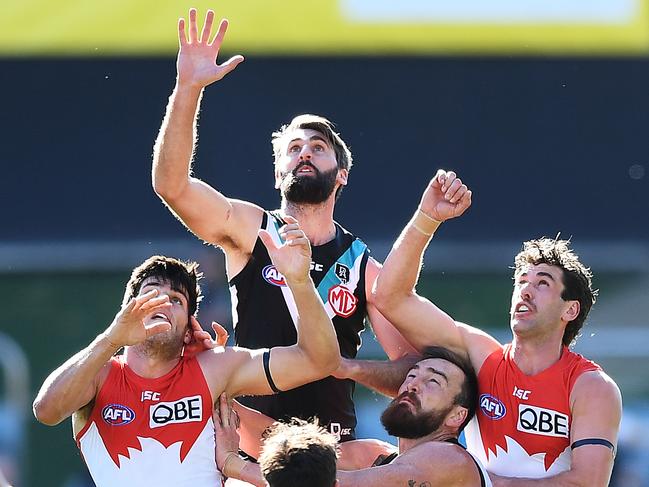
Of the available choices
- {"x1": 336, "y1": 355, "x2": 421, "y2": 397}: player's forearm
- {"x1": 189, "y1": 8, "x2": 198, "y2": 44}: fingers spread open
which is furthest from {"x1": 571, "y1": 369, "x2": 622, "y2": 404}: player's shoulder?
{"x1": 189, "y1": 8, "x2": 198, "y2": 44}: fingers spread open

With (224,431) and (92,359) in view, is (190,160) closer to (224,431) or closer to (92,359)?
(92,359)

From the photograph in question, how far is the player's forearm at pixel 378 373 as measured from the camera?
6449mm

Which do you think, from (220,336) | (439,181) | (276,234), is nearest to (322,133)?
(276,234)

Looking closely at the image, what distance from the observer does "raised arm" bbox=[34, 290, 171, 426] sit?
5.50 meters

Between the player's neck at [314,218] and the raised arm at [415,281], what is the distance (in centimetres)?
40

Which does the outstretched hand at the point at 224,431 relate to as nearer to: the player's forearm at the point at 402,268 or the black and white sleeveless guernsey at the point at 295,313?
the black and white sleeveless guernsey at the point at 295,313

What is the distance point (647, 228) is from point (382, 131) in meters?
2.62

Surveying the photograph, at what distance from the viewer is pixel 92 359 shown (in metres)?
5.59

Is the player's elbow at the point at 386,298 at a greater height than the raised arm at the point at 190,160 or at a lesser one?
lesser

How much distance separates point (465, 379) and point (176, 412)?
1368mm

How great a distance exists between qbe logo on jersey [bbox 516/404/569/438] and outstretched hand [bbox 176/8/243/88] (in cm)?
A: 210

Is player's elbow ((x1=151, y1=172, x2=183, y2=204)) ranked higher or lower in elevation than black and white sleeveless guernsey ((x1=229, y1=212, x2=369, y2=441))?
higher

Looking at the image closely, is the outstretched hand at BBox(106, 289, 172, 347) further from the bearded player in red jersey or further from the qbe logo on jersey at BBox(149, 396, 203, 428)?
the bearded player in red jersey

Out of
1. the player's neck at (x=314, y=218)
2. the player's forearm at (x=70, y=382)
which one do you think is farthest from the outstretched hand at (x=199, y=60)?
the player's forearm at (x=70, y=382)
